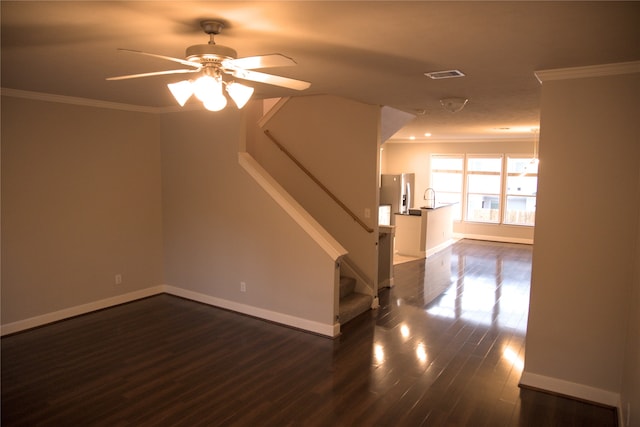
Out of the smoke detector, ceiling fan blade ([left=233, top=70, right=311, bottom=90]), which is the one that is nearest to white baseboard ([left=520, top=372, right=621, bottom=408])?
the smoke detector

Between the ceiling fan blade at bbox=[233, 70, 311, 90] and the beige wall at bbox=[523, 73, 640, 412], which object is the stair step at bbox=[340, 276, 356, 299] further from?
the ceiling fan blade at bbox=[233, 70, 311, 90]

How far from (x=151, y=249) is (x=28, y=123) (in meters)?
2.13

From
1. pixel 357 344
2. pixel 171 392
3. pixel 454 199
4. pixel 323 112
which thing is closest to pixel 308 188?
pixel 323 112

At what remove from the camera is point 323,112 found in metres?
5.56

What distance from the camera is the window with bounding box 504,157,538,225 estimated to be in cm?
1048

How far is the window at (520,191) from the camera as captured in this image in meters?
10.5

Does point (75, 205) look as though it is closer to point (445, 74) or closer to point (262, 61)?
point (262, 61)

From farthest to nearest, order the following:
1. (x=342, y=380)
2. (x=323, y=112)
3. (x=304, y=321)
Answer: (x=323, y=112), (x=304, y=321), (x=342, y=380)

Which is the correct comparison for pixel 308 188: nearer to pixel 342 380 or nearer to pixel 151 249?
pixel 151 249

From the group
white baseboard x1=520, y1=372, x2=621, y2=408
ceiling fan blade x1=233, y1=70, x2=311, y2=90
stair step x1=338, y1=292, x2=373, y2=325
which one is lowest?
white baseboard x1=520, y1=372, x2=621, y2=408

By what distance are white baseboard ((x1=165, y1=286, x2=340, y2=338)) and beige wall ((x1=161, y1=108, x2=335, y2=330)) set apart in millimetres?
20

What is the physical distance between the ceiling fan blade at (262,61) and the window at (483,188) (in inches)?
388

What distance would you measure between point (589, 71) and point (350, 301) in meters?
3.43

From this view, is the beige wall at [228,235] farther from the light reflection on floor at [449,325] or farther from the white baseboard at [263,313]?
the light reflection on floor at [449,325]
